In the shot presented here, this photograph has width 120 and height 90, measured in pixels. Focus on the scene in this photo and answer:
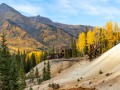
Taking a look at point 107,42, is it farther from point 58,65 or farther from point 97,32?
point 58,65

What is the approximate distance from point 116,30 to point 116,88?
433 feet

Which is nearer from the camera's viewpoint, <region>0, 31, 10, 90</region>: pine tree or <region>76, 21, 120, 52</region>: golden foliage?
<region>0, 31, 10, 90</region>: pine tree

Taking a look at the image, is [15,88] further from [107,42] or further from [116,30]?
[116,30]

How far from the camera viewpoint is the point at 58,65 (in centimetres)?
11194

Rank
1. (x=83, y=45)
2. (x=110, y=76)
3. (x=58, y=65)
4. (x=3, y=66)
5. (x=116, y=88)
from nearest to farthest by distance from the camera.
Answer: (x=116, y=88)
(x=3, y=66)
(x=110, y=76)
(x=58, y=65)
(x=83, y=45)

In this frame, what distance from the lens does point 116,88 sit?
1561 inches

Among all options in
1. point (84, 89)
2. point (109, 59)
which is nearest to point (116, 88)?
point (84, 89)

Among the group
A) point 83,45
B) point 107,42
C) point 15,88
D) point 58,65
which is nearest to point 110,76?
point 15,88

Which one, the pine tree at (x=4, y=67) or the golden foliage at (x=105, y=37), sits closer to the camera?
the pine tree at (x=4, y=67)

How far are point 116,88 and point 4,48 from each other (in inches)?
669

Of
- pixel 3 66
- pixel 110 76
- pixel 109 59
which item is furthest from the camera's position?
pixel 109 59

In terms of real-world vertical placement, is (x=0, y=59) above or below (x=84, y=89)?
above

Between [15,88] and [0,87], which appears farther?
[15,88]

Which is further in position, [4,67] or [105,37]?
[105,37]
